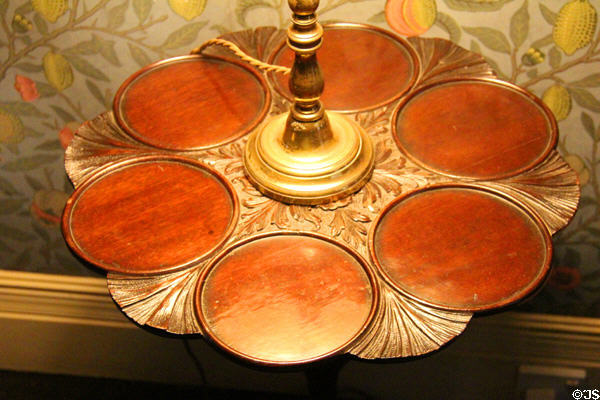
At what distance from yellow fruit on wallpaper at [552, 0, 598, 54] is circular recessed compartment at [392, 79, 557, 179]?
8.7 inches

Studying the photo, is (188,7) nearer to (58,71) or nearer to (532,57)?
(58,71)

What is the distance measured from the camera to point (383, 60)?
1.01 m

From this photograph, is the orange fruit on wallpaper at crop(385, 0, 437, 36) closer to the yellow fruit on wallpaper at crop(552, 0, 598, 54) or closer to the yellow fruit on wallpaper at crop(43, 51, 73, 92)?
the yellow fruit on wallpaper at crop(552, 0, 598, 54)

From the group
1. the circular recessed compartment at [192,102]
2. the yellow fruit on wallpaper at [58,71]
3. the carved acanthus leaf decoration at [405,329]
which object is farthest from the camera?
the yellow fruit on wallpaper at [58,71]

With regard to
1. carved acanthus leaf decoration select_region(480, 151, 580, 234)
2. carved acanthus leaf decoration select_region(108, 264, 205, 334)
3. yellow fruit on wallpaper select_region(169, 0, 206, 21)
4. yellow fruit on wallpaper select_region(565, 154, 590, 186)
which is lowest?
yellow fruit on wallpaper select_region(565, 154, 590, 186)

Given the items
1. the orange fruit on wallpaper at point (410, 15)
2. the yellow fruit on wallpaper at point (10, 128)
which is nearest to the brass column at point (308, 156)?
the orange fruit on wallpaper at point (410, 15)

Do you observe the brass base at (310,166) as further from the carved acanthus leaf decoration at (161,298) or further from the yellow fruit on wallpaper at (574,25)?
the yellow fruit on wallpaper at (574,25)

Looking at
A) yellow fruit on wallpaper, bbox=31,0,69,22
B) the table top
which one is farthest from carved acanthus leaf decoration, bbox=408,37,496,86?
yellow fruit on wallpaper, bbox=31,0,69,22

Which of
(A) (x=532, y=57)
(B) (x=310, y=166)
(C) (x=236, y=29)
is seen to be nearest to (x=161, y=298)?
(B) (x=310, y=166)

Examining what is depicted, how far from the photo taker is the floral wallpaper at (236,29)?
112cm

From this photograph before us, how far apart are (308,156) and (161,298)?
9.7 inches

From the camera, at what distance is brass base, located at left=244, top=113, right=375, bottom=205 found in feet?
2.69

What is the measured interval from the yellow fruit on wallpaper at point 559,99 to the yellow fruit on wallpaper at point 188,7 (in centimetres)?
62

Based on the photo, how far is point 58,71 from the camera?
1265mm
